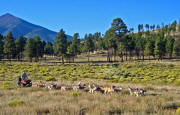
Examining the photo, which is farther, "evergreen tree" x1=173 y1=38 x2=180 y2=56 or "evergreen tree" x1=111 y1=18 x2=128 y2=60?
"evergreen tree" x1=173 y1=38 x2=180 y2=56

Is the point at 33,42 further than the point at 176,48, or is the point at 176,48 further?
the point at 176,48

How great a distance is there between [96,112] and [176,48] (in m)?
78.4

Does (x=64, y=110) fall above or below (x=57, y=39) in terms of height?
below

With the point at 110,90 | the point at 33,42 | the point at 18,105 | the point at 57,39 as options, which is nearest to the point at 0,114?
the point at 18,105

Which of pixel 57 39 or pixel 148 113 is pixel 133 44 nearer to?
pixel 57 39

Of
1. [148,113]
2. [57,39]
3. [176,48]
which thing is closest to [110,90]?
[148,113]

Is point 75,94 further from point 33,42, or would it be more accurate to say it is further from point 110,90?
point 33,42

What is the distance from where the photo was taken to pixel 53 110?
7.26 m

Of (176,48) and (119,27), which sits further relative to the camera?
(176,48)

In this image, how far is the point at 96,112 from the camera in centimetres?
684

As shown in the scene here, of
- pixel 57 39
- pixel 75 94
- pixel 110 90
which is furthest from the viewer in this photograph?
pixel 57 39

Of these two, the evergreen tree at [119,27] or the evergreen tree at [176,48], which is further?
the evergreen tree at [176,48]

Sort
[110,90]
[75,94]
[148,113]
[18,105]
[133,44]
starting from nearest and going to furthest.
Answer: [148,113] → [18,105] → [75,94] → [110,90] → [133,44]

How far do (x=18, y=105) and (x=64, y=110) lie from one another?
6.50ft
